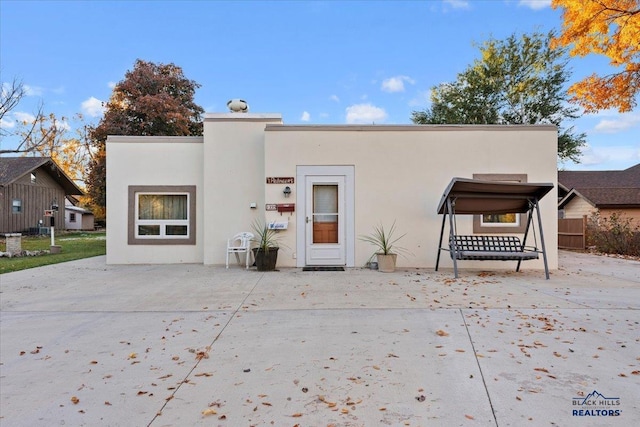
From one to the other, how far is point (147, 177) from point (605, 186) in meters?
23.8

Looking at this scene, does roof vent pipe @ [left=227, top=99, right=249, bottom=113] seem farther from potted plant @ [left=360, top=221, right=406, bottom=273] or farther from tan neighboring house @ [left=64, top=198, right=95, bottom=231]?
tan neighboring house @ [left=64, top=198, right=95, bottom=231]

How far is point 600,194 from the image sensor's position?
1883 centimetres

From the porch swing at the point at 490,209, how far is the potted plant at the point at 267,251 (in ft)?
11.7

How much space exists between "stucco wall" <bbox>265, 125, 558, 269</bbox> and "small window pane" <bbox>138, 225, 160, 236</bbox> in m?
3.29

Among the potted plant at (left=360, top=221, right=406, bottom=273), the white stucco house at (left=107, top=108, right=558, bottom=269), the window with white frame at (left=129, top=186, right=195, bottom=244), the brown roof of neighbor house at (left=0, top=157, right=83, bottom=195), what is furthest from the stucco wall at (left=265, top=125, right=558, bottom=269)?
the brown roof of neighbor house at (left=0, top=157, right=83, bottom=195)

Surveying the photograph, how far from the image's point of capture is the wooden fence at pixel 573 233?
573 inches

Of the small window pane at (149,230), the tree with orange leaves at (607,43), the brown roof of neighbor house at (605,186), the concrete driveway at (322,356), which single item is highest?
the tree with orange leaves at (607,43)

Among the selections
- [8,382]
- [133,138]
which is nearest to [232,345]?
[8,382]

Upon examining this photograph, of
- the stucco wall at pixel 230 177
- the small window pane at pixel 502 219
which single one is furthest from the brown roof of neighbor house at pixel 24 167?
the small window pane at pixel 502 219

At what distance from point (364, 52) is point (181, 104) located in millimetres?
14858

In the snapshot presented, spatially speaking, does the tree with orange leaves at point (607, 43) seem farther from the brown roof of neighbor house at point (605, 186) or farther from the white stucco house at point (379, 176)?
the brown roof of neighbor house at point (605, 186)

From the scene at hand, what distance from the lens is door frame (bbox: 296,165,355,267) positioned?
911 centimetres

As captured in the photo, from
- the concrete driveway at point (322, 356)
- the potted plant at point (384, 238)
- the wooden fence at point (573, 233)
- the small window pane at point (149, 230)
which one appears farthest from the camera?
the wooden fence at point (573, 233)

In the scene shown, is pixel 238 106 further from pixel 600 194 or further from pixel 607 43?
pixel 600 194
